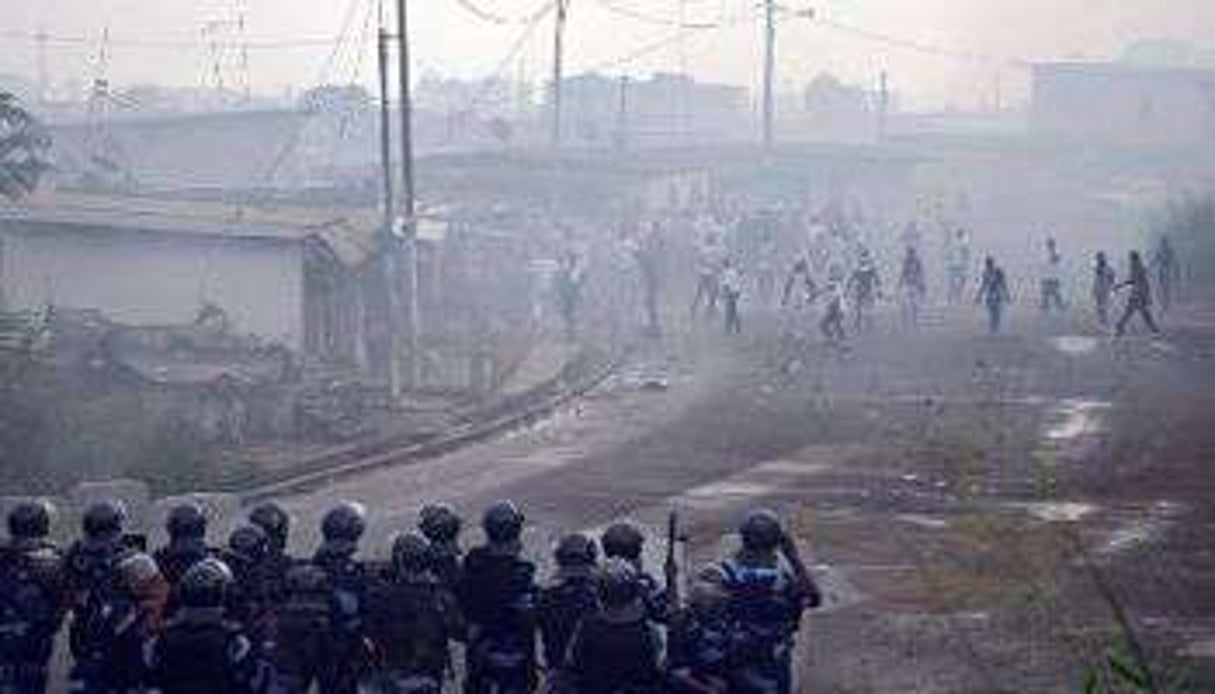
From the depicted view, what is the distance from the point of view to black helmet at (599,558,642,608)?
9.20 metres

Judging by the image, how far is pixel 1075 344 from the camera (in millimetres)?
33875

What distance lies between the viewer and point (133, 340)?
26.7 metres

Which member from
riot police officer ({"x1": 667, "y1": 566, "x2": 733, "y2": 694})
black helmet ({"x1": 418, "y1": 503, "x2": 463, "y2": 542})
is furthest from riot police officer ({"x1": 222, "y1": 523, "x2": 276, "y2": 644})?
riot police officer ({"x1": 667, "y1": 566, "x2": 733, "y2": 694})

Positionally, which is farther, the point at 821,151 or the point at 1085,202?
the point at 1085,202

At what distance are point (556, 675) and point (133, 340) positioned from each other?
724 inches

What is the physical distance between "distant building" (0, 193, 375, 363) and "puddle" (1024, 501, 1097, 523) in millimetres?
14327

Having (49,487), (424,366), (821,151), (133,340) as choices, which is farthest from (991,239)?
(49,487)

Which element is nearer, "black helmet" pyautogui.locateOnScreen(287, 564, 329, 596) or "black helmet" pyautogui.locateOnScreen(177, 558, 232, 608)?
"black helmet" pyautogui.locateOnScreen(177, 558, 232, 608)

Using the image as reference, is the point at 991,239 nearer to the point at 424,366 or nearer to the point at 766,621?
the point at 424,366

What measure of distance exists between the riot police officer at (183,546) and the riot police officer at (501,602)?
1.55 m

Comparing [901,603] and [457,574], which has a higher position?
[457,574]

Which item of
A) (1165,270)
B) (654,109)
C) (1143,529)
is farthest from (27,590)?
(654,109)

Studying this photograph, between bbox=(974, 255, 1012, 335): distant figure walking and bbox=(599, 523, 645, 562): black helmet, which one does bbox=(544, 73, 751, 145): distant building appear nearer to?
bbox=(974, 255, 1012, 335): distant figure walking

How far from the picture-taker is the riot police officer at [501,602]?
1035 cm
